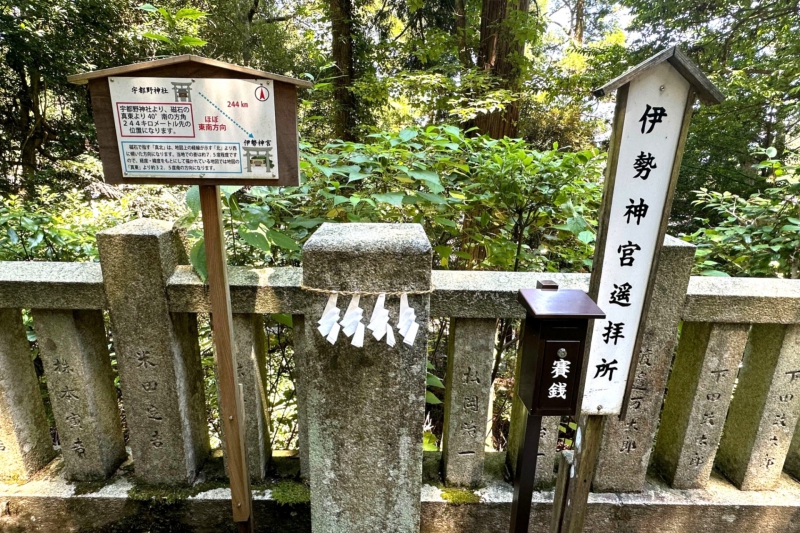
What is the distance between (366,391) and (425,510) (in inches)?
32.4

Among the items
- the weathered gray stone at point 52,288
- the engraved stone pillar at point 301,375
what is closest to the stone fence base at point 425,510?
the engraved stone pillar at point 301,375

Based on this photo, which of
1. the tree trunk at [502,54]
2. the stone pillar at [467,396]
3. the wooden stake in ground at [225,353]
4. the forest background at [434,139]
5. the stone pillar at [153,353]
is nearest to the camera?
the wooden stake in ground at [225,353]

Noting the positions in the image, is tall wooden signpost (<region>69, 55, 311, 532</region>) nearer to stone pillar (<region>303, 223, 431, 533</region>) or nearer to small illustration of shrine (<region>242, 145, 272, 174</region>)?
small illustration of shrine (<region>242, 145, 272, 174</region>)

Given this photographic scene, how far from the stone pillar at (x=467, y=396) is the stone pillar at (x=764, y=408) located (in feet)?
3.46

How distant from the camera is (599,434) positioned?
1588 millimetres

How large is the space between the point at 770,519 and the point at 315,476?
7.01 ft

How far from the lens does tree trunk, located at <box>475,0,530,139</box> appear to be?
5609mm

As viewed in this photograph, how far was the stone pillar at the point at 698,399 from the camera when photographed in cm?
174

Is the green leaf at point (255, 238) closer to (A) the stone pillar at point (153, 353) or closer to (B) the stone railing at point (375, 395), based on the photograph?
(B) the stone railing at point (375, 395)

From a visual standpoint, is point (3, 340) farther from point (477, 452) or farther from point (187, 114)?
point (477, 452)

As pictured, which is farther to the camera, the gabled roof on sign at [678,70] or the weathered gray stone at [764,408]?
the weathered gray stone at [764,408]

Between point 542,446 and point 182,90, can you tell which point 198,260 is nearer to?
point 182,90

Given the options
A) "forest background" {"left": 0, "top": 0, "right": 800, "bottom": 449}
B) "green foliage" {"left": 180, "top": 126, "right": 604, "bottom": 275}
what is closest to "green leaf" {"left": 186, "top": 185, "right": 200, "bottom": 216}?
"forest background" {"left": 0, "top": 0, "right": 800, "bottom": 449}

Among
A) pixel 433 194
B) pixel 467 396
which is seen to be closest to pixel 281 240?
pixel 433 194
